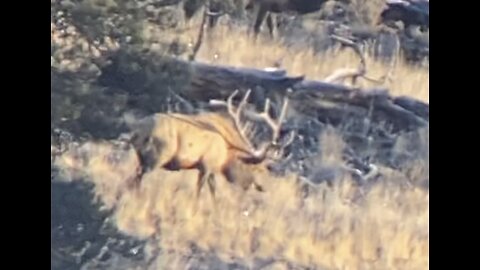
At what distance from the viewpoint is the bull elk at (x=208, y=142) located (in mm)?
1816

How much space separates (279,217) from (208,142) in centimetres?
21

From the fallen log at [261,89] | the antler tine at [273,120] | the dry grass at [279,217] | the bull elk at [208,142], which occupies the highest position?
the fallen log at [261,89]

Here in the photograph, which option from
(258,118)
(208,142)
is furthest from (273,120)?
(208,142)

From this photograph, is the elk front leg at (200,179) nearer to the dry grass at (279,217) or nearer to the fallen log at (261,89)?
the dry grass at (279,217)

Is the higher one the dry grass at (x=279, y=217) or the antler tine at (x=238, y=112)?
the antler tine at (x=238, y=112)

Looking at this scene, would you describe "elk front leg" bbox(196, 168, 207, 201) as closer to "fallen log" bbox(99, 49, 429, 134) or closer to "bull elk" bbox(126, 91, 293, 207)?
"bull elk" bbox(126, 91, 293, 207)

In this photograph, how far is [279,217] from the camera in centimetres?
183

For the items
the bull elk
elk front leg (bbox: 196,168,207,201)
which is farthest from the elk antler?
elk front leg (bbox: 196,168,207,201)

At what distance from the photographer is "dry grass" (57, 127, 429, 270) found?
1814mm

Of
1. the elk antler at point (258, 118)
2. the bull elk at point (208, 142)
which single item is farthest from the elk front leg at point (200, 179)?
the elk antler at point (258, 118)

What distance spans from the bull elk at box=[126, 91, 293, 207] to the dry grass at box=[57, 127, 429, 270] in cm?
2

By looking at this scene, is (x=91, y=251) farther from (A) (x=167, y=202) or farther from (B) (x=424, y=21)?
(B) (x=424, y=21)

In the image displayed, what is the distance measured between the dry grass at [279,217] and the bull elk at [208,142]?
0.08 feet
